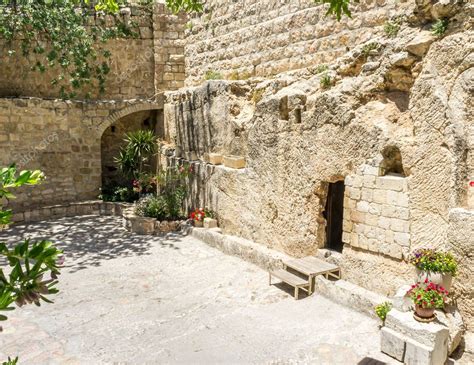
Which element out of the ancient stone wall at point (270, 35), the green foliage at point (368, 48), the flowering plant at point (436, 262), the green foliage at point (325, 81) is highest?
the ancient stone wall at point (270, 35)

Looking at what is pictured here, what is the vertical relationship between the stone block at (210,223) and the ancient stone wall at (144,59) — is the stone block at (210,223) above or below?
below

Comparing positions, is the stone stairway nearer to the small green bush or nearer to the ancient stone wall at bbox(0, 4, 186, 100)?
the small green bush

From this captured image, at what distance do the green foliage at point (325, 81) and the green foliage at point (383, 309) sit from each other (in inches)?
132

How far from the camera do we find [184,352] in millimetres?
4875

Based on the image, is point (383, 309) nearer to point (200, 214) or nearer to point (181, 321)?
point (181, 321)

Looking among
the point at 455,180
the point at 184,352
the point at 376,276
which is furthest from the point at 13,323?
the point at 455,180

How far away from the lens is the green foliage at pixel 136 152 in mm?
11695

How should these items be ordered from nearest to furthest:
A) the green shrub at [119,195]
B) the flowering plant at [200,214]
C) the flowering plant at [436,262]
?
1. the flowering plant at [436,262]
2. the flowering plant at [200,214]
3. the green shrub at [119,195]

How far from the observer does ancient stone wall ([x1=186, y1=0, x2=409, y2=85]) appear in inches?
274

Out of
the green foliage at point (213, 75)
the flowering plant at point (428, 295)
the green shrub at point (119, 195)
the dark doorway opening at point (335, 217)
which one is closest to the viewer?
the flowering plant at point (428, 295)

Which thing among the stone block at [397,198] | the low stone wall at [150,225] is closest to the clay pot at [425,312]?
the stone block at [397,198]

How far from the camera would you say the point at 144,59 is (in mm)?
12875

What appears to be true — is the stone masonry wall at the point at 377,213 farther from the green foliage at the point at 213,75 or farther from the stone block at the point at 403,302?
the green foliage at the point at 213,75

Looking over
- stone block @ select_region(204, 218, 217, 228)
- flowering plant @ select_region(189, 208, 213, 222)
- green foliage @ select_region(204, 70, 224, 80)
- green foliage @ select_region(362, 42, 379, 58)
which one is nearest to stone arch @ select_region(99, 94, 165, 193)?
green foliage @ select_region(204, 70, 224, 80)
